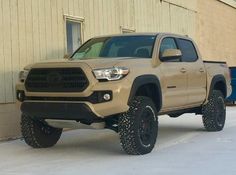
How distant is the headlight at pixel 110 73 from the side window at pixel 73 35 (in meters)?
4.82

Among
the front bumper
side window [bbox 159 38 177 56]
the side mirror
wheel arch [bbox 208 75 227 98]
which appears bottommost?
the front bumper

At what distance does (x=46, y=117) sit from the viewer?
26.3 ft

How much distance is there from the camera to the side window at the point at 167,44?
9.16 metres

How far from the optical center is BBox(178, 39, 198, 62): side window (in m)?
9.98

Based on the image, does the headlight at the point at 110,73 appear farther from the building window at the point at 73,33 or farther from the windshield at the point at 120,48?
the building window at the point at 73,33

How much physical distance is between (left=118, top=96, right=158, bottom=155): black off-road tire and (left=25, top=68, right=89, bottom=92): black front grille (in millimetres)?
843

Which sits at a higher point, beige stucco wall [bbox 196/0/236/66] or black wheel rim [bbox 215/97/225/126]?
beige stucco wall [bbox 196/0/236/66]

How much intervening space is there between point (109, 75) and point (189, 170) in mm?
1789

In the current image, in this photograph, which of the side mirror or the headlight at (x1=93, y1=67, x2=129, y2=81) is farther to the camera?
the side mirror

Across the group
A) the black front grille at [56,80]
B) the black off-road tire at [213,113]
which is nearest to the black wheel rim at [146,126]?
the black front grille at [56,80]

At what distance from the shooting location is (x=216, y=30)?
2411cm

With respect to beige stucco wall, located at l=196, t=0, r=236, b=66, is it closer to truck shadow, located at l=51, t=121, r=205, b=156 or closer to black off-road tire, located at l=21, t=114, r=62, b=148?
truck shadow, located at l=51, t=121, r=205, b=156

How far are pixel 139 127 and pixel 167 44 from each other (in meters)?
2.02

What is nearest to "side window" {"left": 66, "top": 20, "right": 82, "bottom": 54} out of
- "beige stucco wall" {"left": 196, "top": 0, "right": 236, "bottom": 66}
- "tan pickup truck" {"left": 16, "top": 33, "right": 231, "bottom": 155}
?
"tan pickup truck" {"left": 16, "top": 33, "right": 231, "bottom": 155}
